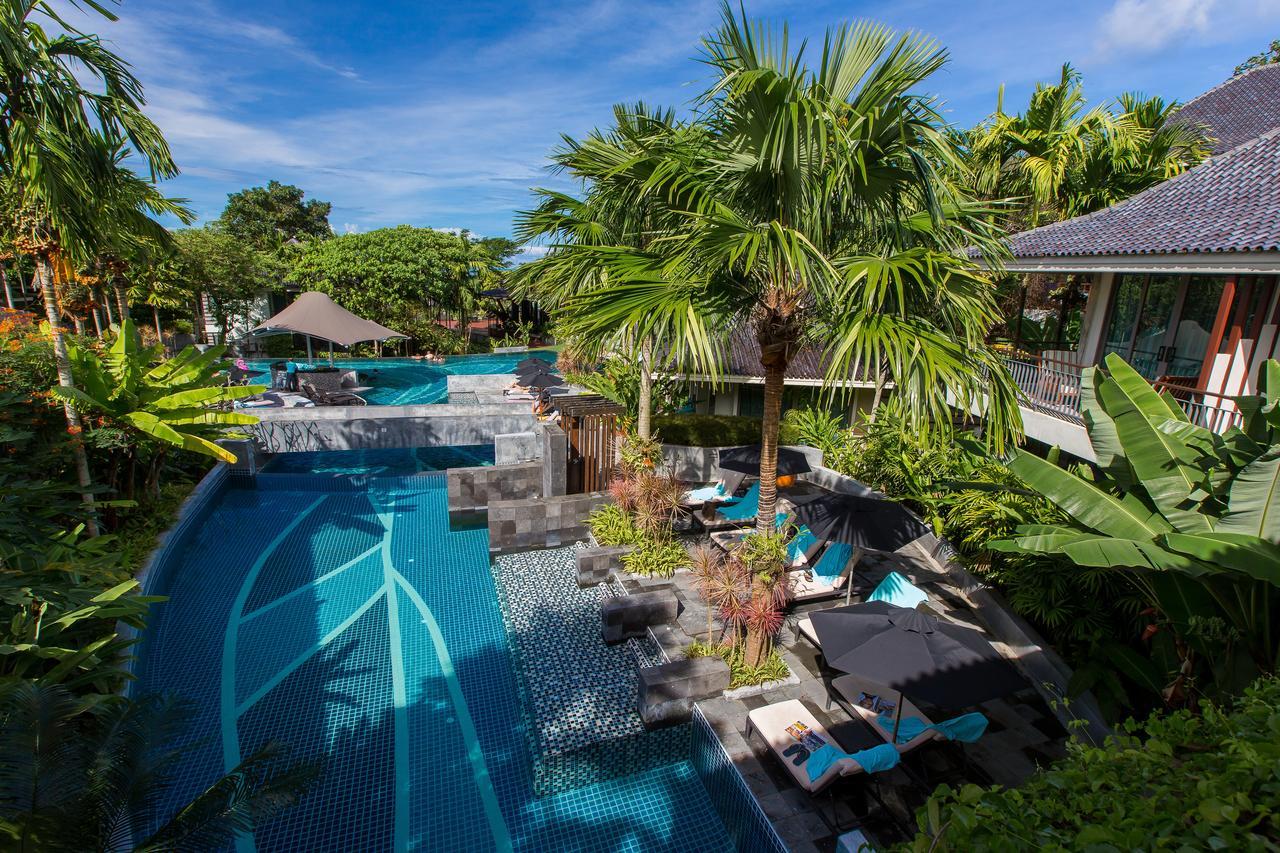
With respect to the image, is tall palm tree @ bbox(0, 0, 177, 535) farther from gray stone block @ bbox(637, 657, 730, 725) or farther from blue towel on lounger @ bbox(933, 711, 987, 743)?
blue towel on lounger @ bbox(933, 711, 987, 743)

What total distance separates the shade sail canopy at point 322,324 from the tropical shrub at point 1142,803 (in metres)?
20.4

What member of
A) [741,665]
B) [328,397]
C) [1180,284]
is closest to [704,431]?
[741,665]

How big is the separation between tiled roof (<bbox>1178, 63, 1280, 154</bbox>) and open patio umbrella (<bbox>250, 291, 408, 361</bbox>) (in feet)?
83.4

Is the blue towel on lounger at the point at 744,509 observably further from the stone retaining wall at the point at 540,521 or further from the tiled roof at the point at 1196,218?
the tiled roof at the point at 1196,218

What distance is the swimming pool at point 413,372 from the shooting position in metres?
23.1

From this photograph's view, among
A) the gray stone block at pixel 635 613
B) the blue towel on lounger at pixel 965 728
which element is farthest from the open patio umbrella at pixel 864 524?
the blue towel on lounger at pixel 965 728

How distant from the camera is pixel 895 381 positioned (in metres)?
5.08

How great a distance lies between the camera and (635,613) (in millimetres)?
7727

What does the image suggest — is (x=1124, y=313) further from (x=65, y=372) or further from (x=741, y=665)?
(x=65, y=372)

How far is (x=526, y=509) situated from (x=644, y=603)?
3.43m

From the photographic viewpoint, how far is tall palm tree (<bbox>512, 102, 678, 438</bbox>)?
791 cm

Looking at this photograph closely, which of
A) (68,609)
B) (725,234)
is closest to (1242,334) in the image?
(725,234)

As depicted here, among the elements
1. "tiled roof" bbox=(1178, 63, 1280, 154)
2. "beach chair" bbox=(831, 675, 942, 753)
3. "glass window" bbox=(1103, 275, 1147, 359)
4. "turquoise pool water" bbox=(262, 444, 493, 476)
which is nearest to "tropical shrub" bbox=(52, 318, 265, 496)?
"turquoise pool water" bbox=(262, 444, 493, 476)

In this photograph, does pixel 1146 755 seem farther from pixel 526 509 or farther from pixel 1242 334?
pixel 1242 334
